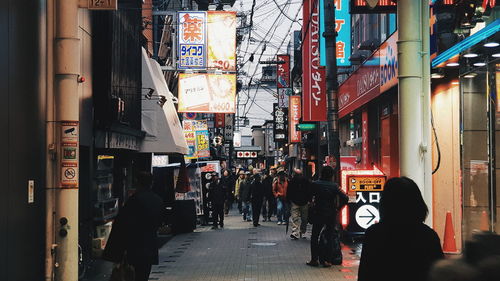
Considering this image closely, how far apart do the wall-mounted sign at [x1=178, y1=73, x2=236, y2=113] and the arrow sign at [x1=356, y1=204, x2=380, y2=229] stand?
7453 mm

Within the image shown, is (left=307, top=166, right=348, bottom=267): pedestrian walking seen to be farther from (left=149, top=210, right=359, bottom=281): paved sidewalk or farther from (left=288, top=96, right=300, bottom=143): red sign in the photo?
(left=288, top=96, right=300, bottom=143): red sign

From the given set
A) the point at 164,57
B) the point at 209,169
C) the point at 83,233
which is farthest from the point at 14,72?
the point at 164,57

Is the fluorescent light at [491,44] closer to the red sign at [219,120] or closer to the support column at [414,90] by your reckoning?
the support column at [414,90]

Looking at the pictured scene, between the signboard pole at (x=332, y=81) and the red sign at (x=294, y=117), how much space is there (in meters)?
21.7

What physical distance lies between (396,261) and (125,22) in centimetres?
1169

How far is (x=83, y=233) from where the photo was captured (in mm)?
11922

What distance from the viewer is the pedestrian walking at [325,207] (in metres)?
12.5

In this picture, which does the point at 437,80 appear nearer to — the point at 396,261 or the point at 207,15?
the point at 207,15

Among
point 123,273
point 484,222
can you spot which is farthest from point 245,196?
point 123,273

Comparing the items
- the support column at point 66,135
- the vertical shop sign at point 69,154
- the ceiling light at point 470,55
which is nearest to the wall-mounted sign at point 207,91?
the ceiling light at point 470,55

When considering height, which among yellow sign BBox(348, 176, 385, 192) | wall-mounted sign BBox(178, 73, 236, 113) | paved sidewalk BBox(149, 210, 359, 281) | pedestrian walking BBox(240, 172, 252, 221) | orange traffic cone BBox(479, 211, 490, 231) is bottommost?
paved sidewalk BBox(149, 210, 359, 281)

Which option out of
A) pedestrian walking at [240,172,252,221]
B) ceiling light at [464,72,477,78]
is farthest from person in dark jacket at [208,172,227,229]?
ceiling light at [464,72,477,78]

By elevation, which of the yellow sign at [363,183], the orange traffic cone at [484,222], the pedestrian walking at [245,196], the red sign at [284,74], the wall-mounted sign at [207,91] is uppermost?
the red sign at [284,74]

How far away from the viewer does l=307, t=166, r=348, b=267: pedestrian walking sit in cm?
1248
